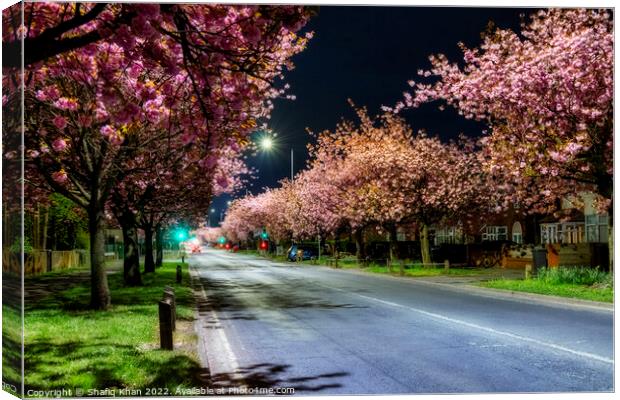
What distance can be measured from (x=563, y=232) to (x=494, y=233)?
1188 cm

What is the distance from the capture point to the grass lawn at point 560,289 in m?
17.8

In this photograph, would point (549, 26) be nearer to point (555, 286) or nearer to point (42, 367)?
point (555, 286)

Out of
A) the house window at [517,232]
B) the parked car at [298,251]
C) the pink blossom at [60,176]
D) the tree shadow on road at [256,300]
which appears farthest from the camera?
the parked car at [298,251]

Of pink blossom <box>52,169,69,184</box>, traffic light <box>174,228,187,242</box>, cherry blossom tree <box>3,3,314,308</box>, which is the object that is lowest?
traffic light <box>174,228,187,242</box>

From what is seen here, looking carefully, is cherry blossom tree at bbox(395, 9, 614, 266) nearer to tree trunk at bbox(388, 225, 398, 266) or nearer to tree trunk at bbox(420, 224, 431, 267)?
tree trunk at bbox(420, 224, 431, 267)

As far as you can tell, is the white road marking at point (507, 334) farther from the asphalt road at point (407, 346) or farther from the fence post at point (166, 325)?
the fence post at point (166, 325)

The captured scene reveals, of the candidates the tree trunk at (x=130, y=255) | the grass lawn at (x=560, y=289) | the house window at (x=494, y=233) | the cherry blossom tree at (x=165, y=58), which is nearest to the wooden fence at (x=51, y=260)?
the tree trunk at (x=130, y=255)

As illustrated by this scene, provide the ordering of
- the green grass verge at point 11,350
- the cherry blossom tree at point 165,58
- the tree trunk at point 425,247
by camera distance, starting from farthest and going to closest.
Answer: the tree trunk at point 425,247 → the green grass verge at point 11,350 → the cherry blossom tree at point 165,58

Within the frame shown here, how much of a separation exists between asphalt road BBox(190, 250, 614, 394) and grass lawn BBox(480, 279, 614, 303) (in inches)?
68.4

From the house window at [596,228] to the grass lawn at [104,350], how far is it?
2756cm

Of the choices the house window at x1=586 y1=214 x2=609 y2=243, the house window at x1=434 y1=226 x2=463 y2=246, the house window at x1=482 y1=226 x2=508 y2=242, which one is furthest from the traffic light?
the house window at x1=482 y1=226 x2=508 y2=242

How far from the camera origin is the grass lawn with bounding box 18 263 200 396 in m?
7.96

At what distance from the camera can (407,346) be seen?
10.5m

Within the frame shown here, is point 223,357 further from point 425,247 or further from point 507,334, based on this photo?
point 425,247
